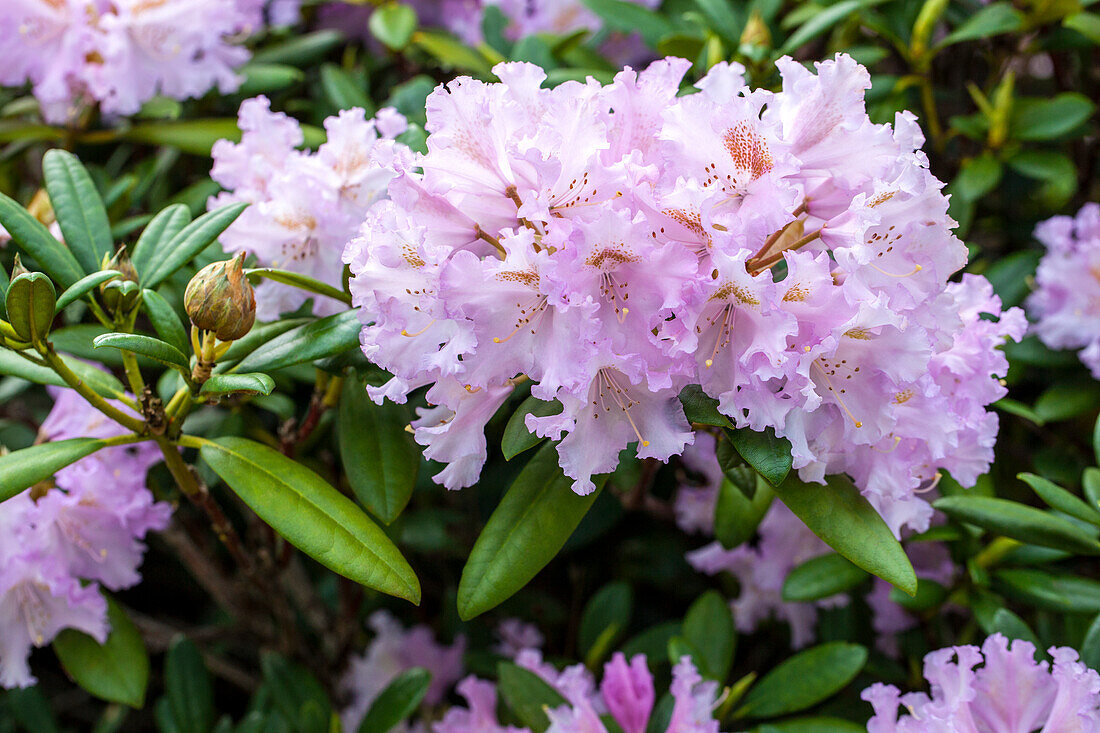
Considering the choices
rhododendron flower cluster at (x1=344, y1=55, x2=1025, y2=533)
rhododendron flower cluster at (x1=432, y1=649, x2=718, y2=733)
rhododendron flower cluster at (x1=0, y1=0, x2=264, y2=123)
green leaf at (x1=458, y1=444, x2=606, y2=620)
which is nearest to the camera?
rhododendron flower cluster at (x1=344, y1=55, x2=1025, y2=533)

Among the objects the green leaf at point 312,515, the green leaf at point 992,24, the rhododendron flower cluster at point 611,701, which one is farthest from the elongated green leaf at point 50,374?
the green leaf at point 992,24

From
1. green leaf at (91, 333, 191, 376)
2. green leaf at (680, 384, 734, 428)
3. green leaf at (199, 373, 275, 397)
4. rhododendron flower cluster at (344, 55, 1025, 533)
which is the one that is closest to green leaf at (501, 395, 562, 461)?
rhododendron flower cluster at (344, 55, 1025, 533)

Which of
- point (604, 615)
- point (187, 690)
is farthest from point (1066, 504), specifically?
point (187, 690)

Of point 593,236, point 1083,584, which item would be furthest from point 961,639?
point 593,236

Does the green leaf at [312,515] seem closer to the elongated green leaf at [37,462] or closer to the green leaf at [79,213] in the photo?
the elongated green leaf at [37,462]

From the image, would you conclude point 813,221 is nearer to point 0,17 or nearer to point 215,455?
point 215,455

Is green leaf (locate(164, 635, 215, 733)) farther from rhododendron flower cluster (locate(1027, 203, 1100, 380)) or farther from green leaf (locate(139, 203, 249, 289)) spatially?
rhododendron flower cluster (locate(1027, 203, 1100, 380))
